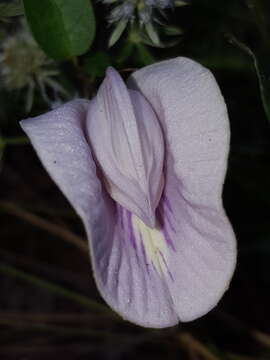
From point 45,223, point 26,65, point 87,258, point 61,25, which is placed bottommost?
point 87,258

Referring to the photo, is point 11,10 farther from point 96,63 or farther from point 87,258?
point 87,258

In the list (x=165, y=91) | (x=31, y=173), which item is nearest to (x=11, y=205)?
(x=31, y=173)

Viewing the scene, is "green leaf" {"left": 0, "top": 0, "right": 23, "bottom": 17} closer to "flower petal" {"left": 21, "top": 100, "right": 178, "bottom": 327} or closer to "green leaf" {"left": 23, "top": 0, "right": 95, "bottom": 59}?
"green leaf" {"left": 23, "top": 0, "right": 95, "bottom": 59}

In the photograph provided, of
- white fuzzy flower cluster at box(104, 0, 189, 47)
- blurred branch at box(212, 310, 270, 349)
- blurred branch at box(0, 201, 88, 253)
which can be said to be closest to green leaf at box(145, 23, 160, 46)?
white fuzzy flower cluster at box(104, 0, 189, 47)

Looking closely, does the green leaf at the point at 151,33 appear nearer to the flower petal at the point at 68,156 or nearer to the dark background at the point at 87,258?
the dark background at the point at 87,258

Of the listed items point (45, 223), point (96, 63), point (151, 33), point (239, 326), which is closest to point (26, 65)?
point (96, 63)

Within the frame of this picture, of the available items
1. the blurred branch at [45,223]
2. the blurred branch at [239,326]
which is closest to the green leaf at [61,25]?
the blurred branch at [45,223]

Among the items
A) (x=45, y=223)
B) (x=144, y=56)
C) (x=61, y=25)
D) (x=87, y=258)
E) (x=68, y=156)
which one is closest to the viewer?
(x=68, y=156)
